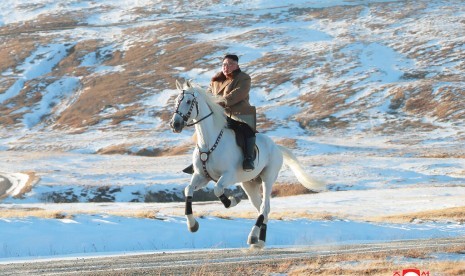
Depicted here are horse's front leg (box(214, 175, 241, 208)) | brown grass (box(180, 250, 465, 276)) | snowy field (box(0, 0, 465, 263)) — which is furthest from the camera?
snowy field (box(0, 0, 465, 263))

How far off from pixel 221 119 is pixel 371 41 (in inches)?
5552

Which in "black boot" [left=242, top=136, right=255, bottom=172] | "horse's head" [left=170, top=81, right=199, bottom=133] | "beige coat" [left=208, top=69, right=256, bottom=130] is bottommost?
"black boot" [left=242, top=136, right=255, bottom=172]

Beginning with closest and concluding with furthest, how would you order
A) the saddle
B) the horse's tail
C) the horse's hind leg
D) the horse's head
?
the horse's head
the horse's hind leg
the saddle
the horse's tail

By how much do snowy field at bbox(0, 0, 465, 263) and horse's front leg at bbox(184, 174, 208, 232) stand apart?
4583 millimetres

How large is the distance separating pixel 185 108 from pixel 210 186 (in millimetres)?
49031

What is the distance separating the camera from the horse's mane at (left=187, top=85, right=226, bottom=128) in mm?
16938

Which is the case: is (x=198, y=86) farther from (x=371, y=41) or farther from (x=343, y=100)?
(x=371, y=41)

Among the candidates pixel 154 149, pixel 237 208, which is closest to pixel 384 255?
pixel 237 208

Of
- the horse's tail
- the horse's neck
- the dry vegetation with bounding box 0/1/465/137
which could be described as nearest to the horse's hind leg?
the horse's tail

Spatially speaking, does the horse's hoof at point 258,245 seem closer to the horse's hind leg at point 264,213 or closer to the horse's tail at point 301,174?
the horse's hind leg at point 264,213

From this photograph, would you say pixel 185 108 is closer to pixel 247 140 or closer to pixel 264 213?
pixel 247 140

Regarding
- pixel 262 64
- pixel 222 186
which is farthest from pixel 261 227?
pixel 262 64

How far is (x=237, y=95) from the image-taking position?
58.9ft

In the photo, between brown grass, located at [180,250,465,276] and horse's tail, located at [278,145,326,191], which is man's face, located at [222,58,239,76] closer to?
horse's tail, located at [278,145,326,191]
